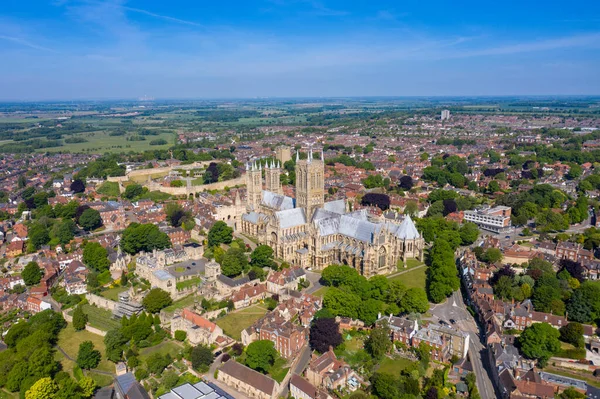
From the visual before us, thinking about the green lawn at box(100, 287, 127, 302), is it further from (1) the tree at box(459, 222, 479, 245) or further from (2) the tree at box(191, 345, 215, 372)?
(1) the tree at box(459, 222, 479, 245)

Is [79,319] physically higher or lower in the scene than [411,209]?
lower

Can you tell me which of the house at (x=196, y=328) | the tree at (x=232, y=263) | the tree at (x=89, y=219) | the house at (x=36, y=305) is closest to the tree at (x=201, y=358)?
the house at (x=196, y=328)

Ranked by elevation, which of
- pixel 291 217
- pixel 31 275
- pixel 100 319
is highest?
pixel 291 217

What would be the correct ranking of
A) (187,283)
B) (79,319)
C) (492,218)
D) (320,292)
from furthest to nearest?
(492,218)
(187,283)
(320,292)
(79,319)

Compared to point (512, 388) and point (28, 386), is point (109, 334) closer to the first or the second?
point (28, 386)

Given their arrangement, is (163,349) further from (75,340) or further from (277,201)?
(277,201)

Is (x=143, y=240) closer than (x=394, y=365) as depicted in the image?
No

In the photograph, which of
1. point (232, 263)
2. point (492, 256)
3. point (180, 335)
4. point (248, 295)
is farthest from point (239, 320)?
point (492, 256)
